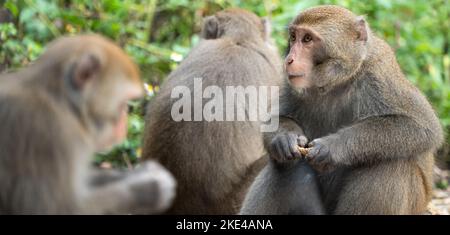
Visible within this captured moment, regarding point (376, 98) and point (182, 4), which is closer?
point (376, 98)

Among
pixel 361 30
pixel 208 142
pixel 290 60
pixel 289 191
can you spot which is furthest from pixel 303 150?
pixel 208 142

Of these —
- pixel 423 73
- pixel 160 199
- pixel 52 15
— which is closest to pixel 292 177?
pixel 160 199

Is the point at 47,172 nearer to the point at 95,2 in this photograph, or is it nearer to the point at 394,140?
the point at 394,140

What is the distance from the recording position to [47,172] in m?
4.13

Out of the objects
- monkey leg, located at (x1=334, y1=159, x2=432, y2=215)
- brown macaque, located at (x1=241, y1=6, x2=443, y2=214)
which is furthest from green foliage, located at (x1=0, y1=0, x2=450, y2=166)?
monkey leg, located at (x1=334, y1=159, x2=432, y2=215)

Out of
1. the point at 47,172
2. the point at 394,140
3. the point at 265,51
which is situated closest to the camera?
the point at 47,172

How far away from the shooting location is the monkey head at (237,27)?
8.80m

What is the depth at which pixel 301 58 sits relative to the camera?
242 inches

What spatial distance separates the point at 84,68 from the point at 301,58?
2268 mm

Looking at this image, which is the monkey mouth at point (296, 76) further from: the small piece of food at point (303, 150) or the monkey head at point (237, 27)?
the monkey head at point (237, 27)

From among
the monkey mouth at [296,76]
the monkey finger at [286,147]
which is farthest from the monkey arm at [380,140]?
the monkey mouth at [296,76]

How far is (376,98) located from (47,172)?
3063 millimetres

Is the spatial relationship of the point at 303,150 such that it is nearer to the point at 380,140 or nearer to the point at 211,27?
the point at 380,140

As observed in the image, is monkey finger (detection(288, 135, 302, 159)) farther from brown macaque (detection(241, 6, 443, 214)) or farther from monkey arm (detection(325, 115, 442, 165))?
monkey arm (detection(325, 115, 442, 165))
